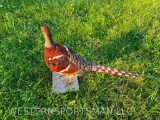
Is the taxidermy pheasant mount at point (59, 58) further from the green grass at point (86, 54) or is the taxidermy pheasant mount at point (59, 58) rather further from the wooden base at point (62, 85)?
the green grass at point (86, 54)

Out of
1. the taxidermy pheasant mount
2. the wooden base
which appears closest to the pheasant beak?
the taxidermy pheasant mount

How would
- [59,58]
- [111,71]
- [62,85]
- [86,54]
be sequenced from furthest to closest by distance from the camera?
[86,54] < [62,85] < [111,71] < [59,58]

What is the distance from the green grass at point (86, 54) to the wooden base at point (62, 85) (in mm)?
105

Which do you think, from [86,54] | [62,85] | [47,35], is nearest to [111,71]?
[62,85]

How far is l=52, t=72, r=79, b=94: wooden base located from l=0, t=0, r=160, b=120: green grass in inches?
4.1

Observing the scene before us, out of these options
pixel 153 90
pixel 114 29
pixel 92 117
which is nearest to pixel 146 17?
pixel 114 29

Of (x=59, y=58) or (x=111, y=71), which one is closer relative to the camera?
(x=59, y=58)

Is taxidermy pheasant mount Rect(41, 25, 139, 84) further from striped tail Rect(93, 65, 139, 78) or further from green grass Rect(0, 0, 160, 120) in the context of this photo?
green grass Rect(0, 0, 160, 120)

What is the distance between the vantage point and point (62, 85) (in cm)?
444

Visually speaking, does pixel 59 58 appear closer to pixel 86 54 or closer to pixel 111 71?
pixel 111 71

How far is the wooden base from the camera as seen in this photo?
172 inches

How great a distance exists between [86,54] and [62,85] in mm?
972

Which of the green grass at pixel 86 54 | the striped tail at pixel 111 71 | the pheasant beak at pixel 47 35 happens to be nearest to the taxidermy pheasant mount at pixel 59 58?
the pheasant beak at pixel 47 35

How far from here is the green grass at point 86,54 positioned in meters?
4.15
